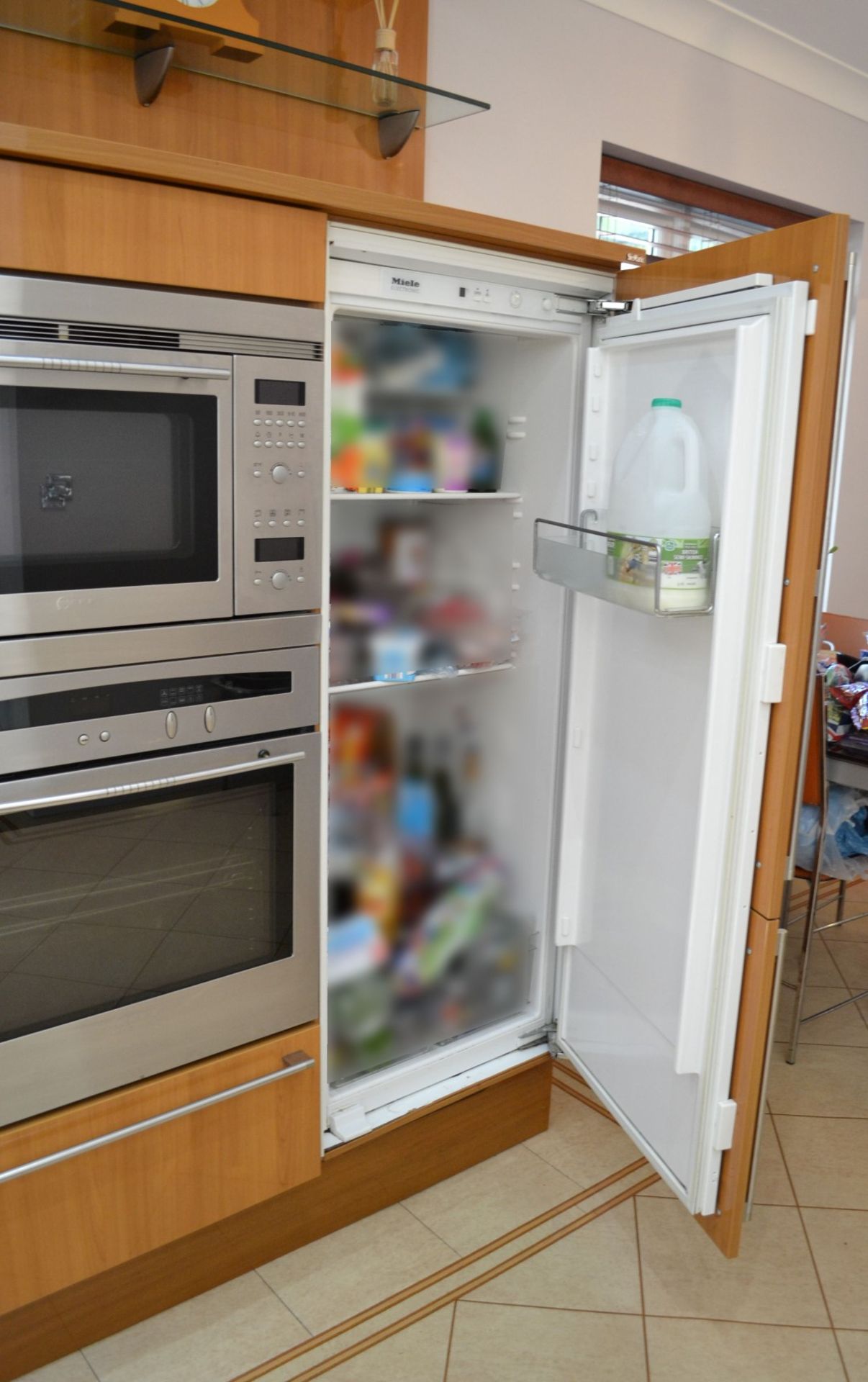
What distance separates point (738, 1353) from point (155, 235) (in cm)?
182

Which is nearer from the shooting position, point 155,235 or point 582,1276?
point 155,235

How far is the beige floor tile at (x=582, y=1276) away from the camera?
5.65ft

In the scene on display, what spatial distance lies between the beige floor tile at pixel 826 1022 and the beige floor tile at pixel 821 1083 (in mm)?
31

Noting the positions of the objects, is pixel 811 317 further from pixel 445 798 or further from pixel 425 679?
→ pixel 445 798

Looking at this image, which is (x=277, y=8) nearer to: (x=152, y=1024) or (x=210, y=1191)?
(x=152, y=1024)

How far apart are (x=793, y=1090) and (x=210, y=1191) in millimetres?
1369

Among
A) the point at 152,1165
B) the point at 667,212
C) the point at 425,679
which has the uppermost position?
the point at 667,212

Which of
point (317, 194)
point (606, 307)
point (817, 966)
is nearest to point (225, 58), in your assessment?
point (317, 194)

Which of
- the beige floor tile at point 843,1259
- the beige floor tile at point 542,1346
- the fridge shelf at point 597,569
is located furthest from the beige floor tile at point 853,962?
the fridge shelf at point 597,569

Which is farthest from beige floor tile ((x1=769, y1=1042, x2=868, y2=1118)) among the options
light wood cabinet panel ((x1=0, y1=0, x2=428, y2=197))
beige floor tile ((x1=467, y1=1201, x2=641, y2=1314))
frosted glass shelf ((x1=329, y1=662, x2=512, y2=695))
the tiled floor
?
light wood cabinet panel ((x1=0, y1=0, x2=428, y2=197))

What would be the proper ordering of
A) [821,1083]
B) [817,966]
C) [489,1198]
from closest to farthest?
[489,1198] < [821,1083] < [817,966]

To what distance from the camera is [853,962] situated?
2896mm

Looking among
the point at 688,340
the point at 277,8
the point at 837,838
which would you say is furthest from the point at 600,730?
the point at 277,8

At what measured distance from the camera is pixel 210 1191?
1563 mm
